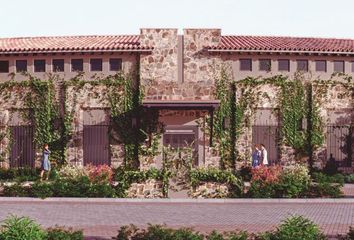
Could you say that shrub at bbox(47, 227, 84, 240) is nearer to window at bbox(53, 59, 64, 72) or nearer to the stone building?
the stone building

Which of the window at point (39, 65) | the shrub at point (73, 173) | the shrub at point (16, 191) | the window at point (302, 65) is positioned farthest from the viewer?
the window at point (39, 65)

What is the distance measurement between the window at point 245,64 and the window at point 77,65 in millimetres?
8424

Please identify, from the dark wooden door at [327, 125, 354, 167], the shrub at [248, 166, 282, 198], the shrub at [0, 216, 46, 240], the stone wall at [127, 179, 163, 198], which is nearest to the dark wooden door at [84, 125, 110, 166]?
the stone wall at [127, 179, 163, 198]

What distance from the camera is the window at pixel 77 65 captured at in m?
30.1

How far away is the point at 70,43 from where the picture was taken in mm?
31016

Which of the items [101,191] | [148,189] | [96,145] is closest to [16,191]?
[101,191]

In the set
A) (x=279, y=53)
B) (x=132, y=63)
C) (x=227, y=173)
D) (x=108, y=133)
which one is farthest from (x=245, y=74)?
(x=227, y=173)

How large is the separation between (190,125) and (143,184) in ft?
28.3

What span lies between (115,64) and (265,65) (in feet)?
25.9

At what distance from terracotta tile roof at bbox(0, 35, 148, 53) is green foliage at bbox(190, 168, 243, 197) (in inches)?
405

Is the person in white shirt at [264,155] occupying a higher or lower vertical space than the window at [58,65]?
lower

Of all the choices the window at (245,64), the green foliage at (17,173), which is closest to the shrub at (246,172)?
the window at (245,64)

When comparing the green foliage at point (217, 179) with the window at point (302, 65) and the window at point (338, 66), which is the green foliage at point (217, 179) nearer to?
the window at point (302, 65)

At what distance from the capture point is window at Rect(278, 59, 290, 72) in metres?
30.1
